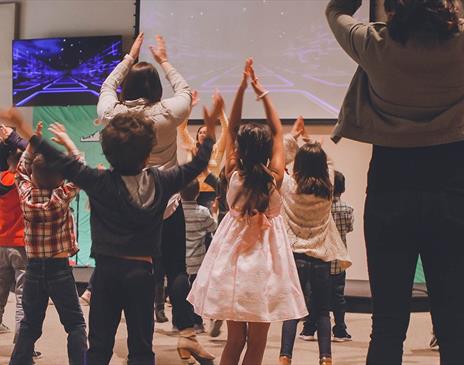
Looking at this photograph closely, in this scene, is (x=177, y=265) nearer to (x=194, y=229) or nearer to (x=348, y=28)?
(x=194, y=229)

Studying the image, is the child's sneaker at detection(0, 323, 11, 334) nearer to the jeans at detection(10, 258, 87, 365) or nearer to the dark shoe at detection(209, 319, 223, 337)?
the dark shoe at detection(209, 319, 223, 337)

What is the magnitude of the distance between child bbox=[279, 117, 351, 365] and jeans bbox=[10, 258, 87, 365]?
1.09 m

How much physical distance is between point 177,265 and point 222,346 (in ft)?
3.64

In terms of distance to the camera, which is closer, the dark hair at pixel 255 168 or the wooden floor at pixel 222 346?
the dark hair at pixel 255 168

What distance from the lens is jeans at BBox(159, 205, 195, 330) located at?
10.1 ft

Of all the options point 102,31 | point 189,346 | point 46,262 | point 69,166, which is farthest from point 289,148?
point 102,31

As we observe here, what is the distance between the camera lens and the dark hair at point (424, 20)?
1.70 m

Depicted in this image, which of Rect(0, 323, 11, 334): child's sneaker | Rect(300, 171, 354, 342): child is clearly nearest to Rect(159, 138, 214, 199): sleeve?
Rect(300, 171, 354, 342): child

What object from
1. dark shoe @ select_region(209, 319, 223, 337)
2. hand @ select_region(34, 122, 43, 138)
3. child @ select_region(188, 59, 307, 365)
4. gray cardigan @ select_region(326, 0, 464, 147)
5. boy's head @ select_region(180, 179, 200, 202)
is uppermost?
gray cardigan @ select_region(326, 0, 464, 147)

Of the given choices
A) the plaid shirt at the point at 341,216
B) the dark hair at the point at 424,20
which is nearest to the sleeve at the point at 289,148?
the plaid shirt at the point at 341,216

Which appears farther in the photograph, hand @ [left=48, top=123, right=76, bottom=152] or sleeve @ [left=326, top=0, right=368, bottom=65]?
hand @ [left=48, top=123, right=76, bottom=152]

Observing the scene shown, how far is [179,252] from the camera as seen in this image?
3.11 meters

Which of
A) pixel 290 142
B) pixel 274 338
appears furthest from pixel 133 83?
pixel 274 338

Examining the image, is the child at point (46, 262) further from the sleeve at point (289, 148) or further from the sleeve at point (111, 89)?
the sleeve at point (289, 148)
